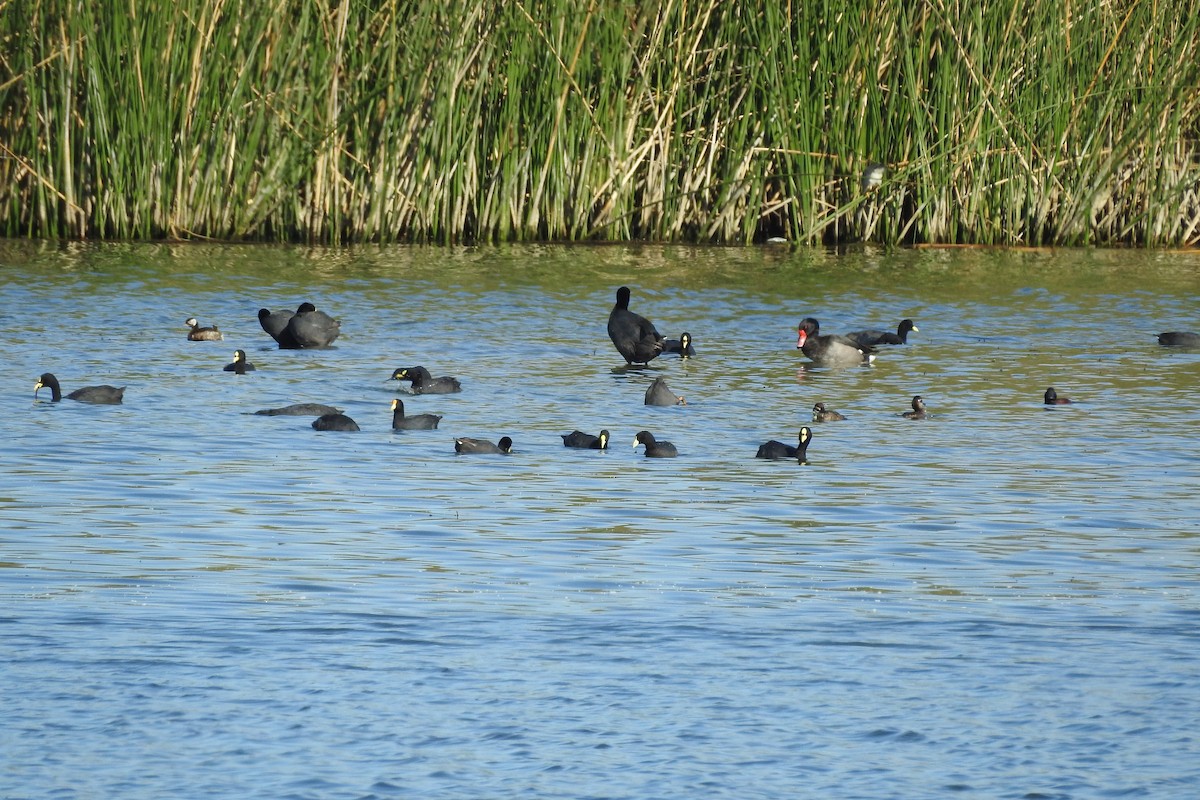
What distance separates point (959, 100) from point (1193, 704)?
18288 mm

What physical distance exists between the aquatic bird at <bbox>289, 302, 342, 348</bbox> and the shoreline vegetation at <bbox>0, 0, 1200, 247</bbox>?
613cm

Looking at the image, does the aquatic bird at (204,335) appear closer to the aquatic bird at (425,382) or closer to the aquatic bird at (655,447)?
the aquatic bird at (425,382)

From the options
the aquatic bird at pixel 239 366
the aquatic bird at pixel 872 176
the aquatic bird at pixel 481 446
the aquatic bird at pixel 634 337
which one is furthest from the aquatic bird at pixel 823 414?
the aquatic bird at pixel 872 176

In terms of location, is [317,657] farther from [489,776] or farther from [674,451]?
[674,451]

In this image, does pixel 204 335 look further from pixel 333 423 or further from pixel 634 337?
pixel 333 423

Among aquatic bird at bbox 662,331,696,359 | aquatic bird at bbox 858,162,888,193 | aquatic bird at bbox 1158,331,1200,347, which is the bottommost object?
aquatic bird at bbox 662,331,696,359

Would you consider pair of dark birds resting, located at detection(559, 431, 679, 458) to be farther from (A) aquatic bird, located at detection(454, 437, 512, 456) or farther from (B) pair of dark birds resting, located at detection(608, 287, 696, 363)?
(B) pair of dark birds resting, located at detection(608, 287, 696, 363)

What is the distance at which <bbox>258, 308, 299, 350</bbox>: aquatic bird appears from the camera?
60.0 feet

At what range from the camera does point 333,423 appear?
44.9ft

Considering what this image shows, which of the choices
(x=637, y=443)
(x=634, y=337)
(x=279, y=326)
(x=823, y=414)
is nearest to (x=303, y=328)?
(x=279, y=326)

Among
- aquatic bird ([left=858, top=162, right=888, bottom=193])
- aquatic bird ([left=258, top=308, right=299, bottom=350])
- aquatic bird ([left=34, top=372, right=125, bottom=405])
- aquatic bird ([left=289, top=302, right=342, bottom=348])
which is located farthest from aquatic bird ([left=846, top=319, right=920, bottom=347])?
aquatic bird ([left=34, top=372, right=125, bottom=405])

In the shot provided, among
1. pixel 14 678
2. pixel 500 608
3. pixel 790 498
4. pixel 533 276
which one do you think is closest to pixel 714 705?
pixel 500 608

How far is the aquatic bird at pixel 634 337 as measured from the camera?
693 inches

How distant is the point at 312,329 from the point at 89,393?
12.2 feet
